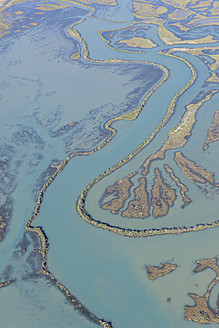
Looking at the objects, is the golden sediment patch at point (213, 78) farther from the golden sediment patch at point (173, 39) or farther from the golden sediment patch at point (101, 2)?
the golden sediment patch at point (101, 2)

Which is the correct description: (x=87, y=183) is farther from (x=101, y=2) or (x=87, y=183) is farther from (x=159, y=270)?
(x=101, y=2)

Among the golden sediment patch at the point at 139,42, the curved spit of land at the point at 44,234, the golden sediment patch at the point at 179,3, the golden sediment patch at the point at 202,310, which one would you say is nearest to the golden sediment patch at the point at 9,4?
the golden sediment patch at the point at 179,3

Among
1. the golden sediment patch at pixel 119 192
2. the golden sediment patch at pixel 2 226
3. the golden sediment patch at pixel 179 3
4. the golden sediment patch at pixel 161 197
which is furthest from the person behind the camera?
the golden sediment patch at pixel 179 3

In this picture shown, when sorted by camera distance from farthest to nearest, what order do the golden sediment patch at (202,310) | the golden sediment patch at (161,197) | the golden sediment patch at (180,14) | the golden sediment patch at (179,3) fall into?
the golden sediment patch at (179,3)
the golden sediment patch at (180,14)
the golden sediment patch at (161,197)
the golden sediment patch at (202,310)

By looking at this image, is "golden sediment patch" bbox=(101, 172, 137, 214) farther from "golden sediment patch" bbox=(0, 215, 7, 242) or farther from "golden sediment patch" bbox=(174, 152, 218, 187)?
"golden sediment patch" bbox=(0, 215, 7, 242)

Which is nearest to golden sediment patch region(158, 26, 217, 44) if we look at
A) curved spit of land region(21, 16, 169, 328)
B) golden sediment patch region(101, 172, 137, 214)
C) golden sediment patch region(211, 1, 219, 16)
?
curved spit of land region(21, 16, 169, 328)

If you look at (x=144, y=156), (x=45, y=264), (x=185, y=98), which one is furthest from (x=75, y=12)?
(x=45, y=264)

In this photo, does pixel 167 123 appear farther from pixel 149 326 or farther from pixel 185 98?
pixel 149 326
